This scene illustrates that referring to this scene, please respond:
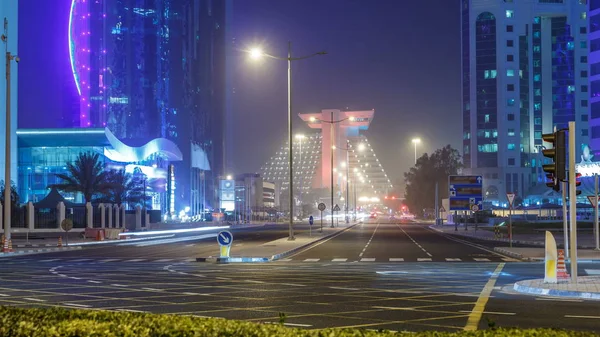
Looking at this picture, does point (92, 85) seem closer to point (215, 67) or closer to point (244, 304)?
point (215, 67)

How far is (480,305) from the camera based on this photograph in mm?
14977

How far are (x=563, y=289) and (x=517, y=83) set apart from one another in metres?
141

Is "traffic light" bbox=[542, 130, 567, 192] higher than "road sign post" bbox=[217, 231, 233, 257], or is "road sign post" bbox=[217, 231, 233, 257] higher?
"traffic light" bbox=[542, 130, 567, 192]

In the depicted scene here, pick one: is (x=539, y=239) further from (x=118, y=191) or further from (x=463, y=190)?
(x=118, y=191)

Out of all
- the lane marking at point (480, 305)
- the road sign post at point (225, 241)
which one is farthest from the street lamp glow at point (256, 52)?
the lane marking at point (480, 305)

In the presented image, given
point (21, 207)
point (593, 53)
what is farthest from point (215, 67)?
point (21, 207)

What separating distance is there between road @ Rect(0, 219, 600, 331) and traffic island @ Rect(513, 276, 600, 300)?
0.57 metres

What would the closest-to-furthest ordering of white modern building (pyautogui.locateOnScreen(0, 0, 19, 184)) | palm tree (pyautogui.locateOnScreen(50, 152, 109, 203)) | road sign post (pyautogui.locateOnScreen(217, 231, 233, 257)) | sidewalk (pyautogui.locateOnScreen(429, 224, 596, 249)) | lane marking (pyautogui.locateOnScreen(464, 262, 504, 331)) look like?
lane marking (pyautogui.locateOnScreen(464, 262, 504, 331)) < road sign post (pyautogui.locateOnScreen(217, 231, 233, 257)) < sidewalk (pyautogui.locateOnScreen(429, 224, 596, 249)) < palm tree (pyautogui.locateOnScreen(50, 152, 109, 203)) < white modern building (pyautogui.locateOnScreen(0, 0, 19, 184))

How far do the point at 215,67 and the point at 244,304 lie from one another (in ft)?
606

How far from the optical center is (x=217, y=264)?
28250mm

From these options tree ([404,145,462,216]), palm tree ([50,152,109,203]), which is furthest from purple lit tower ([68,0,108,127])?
tree ([404,145,462,216])

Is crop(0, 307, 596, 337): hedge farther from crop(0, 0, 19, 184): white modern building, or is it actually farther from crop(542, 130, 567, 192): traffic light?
crop(0, 0, 19, 184): white modern building

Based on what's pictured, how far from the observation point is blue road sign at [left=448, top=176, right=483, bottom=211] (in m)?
76.8

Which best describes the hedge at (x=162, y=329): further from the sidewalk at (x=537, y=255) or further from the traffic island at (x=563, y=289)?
the sidewalk at (x=537, y=255)
